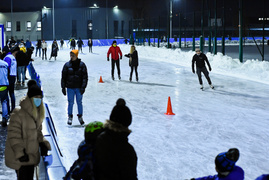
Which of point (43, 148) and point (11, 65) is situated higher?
point (11, 65)

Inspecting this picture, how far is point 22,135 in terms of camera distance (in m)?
4.45

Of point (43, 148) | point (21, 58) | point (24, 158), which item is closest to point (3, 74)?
point (43, 148)

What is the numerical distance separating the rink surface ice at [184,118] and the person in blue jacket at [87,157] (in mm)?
2735

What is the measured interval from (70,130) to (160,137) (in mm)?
1945

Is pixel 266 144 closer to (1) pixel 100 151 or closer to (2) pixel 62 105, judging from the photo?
(1) pixel 100 151

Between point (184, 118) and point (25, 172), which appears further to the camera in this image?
point (184, 118)

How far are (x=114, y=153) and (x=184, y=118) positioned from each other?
293 inches

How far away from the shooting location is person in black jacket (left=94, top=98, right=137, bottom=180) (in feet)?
10.2

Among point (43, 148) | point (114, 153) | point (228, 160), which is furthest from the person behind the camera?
point (43, 148)

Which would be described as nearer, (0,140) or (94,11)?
(0,140)

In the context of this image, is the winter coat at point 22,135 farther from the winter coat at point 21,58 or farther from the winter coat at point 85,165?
the winter coat at point 21,58

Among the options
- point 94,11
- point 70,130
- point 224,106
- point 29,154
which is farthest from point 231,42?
point 29,154

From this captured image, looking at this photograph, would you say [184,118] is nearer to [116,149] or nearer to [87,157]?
[87,157]

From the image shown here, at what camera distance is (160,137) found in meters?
8.48
